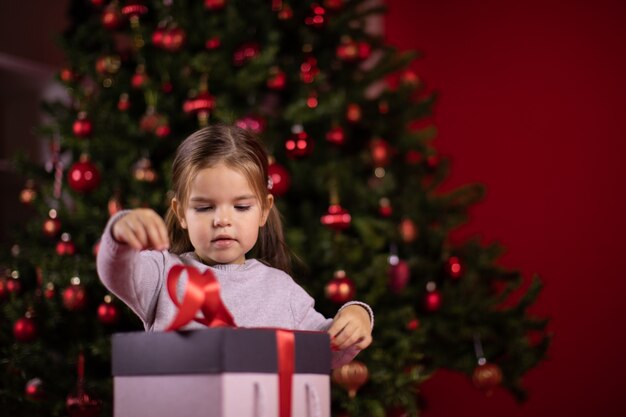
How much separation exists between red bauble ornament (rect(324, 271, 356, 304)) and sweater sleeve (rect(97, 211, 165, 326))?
0.66 metres

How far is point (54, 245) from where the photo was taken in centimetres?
207

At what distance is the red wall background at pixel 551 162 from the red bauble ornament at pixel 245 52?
100 cm

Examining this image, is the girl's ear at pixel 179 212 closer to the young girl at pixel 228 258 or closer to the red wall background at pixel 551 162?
the young girl at pixel 228 258

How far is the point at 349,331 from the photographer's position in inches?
48.0

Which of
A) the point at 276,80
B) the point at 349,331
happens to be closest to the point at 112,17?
the point at 276,80

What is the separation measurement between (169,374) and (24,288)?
1197 millimetres

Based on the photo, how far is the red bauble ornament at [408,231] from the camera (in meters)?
2.09

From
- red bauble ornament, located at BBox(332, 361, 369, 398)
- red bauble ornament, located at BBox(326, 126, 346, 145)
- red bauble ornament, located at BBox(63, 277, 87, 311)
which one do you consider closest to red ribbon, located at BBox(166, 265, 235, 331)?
red bauble ornament, located at BBox(332, 361, 369, 398)

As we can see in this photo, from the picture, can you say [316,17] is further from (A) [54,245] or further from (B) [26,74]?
(B) [26,74]

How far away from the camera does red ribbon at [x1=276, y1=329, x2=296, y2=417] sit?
100cm

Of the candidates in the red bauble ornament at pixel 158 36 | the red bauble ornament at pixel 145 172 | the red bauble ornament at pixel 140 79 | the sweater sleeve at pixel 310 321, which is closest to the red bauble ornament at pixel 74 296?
the red bauble ornament at pixel 145 172

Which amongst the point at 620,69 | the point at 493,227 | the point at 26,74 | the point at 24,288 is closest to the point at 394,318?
the point at 24,288

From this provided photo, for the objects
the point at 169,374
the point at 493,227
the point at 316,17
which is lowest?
the point at 169,374

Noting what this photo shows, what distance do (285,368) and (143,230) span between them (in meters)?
0.24
